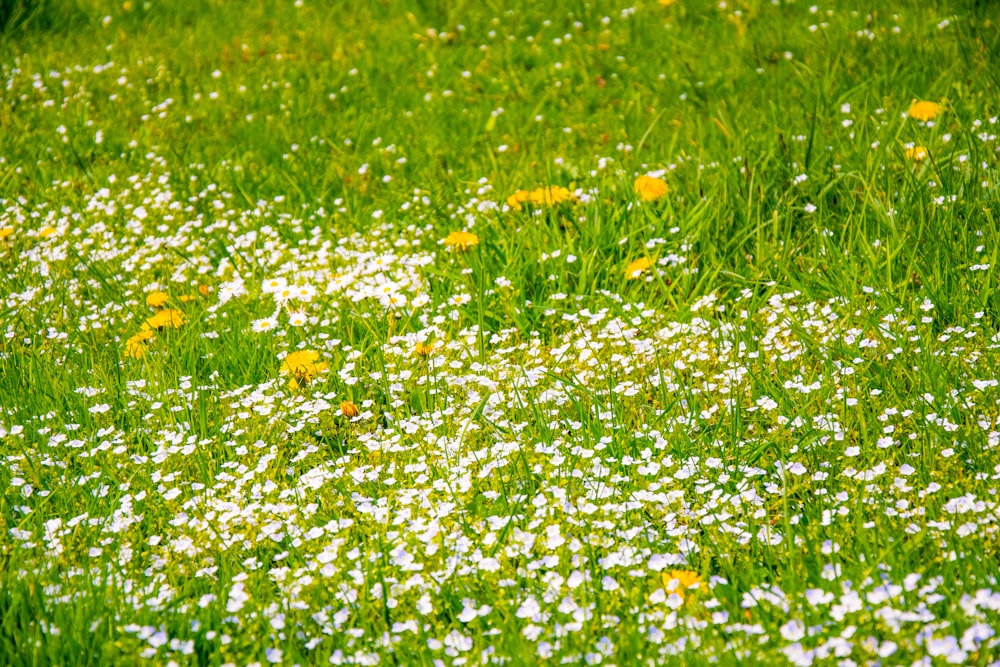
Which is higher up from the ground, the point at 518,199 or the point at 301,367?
the point at 518,199

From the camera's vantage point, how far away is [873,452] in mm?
3031

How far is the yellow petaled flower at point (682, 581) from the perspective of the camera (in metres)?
2.57

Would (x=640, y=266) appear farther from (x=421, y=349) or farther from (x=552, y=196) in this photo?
(x=421, y=349)

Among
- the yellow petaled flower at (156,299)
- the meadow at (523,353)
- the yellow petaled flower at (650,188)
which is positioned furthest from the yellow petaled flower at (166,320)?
the yellow petaled flower at (650,188)

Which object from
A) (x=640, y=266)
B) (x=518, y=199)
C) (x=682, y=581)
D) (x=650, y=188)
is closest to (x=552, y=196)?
(x=518, y=199)

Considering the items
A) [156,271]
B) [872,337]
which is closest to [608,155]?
[872,337]

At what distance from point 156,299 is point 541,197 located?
1957mm

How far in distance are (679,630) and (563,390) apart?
126cm

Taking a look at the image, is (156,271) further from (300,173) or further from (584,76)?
(584,76)

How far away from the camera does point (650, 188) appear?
15.5ft

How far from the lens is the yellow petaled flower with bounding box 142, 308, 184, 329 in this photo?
4.30 m

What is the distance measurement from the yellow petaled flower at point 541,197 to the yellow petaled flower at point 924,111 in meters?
1.87

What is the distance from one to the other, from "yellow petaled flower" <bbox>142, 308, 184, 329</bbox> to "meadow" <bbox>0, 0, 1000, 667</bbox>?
16 millimetres

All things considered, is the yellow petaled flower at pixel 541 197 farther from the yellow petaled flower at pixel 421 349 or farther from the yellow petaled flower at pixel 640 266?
the yellow petaled flower at pixel 421 349
